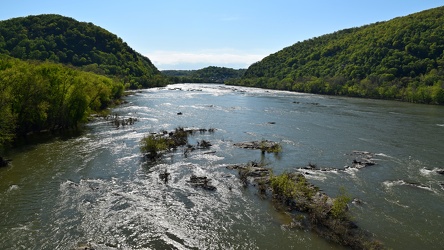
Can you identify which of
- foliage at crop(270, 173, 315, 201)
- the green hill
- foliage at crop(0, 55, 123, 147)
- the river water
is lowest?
the river water

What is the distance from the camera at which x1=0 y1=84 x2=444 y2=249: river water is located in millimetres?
20406

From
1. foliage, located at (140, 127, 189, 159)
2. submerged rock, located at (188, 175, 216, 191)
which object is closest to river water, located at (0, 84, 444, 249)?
submerged rock, located at (188, 175, 216, 191)

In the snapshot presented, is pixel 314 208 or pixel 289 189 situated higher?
pixel 289 189

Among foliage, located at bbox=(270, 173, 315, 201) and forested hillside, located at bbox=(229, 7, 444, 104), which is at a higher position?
forested hillside, located at bbox=(229, 7, 444, 104)

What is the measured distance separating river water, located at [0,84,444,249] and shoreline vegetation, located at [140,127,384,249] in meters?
0.75

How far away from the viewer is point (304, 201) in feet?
82.2

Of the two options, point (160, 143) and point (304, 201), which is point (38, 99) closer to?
point (160, 143)

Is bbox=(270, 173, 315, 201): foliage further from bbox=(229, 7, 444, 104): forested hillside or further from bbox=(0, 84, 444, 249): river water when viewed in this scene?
bbox=(229, 7, 444, 104): forested hillside

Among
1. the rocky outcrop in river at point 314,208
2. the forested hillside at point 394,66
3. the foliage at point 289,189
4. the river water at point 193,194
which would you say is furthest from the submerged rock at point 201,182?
the forested hillside at point 394,66

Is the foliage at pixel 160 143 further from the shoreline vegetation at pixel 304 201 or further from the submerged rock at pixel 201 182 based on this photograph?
the submerged rock at pixel 201 182

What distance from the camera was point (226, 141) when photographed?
158ft

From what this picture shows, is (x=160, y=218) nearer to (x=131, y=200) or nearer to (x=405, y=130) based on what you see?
(x=131, y=200)

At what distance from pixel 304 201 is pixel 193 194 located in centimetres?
942

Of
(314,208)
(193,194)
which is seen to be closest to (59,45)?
(193,194)
